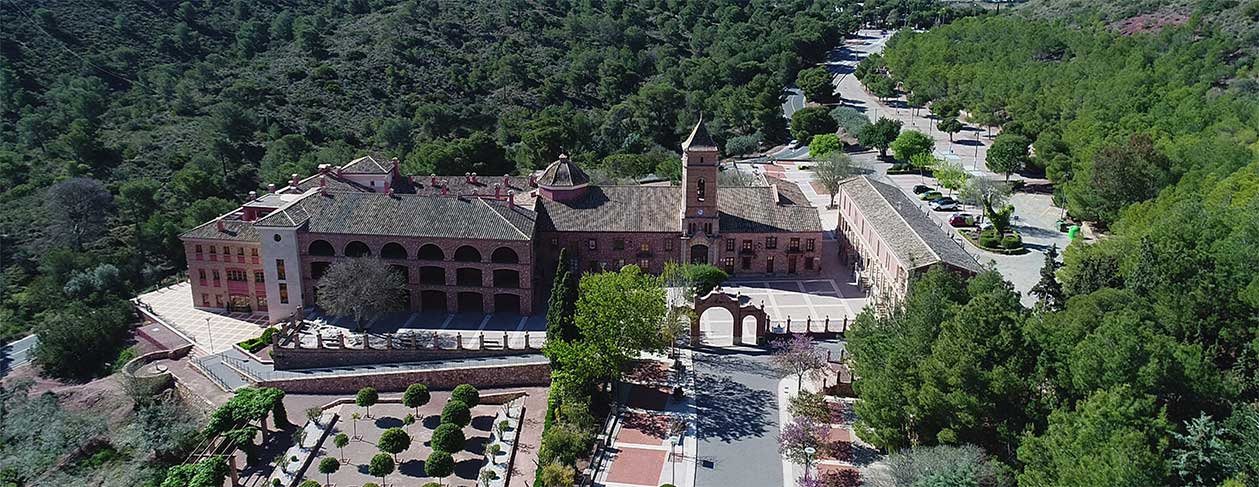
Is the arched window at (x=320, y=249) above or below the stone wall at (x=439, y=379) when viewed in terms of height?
above

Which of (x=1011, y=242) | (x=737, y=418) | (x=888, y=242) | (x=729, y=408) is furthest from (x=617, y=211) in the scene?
(x=1011, y=242)

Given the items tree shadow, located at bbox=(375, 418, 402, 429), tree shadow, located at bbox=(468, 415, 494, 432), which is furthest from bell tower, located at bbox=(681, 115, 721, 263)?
tree shadow, located at bbox=(375, 418, 402, 429)

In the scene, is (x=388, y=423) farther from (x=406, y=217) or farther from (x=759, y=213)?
(x=759, y=213)

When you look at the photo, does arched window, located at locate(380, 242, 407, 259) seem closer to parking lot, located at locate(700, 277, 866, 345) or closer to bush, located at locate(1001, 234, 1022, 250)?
parking lot, located at locate(700, 277, 866, 345)

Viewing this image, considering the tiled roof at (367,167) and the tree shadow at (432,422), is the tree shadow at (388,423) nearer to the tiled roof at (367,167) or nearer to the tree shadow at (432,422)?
the tree shadow at (432,422)

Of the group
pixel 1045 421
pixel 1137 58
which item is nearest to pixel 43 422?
pixel 1045 421

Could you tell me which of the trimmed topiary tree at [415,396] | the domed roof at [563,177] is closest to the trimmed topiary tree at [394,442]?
the trimmed topiary tree at [415,396]

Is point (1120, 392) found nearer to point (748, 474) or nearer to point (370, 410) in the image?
point (748, 474)
